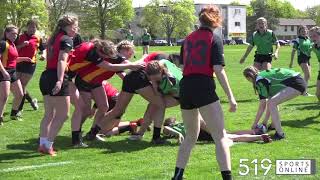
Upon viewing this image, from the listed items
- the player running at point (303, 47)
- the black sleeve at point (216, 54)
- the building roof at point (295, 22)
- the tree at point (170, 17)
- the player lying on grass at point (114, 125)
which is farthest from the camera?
the building roof at point (295, 22)

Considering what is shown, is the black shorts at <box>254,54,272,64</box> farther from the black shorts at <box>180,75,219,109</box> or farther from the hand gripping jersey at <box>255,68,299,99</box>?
the black shorts at <box>180,75,219,109</box>

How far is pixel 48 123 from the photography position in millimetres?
7828

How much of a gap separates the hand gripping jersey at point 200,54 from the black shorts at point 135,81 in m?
2.67

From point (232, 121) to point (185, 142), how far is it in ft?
15.1

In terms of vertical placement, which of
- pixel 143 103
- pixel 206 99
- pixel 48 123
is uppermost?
pixel 206 99

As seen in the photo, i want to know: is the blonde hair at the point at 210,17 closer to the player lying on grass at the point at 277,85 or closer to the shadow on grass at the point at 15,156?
the player lying on grass at the point at 277,85

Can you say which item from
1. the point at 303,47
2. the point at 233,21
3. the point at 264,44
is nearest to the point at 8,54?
the point at 264,44

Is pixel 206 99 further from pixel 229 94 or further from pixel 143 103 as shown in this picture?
pixel 143 103

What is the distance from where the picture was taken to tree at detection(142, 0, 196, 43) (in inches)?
4205

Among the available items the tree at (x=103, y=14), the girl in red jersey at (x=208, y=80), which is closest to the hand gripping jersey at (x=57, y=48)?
the girl in red jersey at (x=208, y=80)

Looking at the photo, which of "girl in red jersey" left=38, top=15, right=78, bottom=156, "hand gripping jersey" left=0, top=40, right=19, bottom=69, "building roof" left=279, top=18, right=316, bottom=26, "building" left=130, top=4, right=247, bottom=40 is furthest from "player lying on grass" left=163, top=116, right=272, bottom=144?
"building roof" left=279, top=18, right=316, bottom=26

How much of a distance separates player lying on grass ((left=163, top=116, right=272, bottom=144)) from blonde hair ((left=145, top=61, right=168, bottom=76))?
976 millimetres

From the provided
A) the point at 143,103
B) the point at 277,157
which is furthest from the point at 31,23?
the point at 277,157

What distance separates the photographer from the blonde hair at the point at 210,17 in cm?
565
